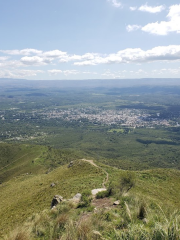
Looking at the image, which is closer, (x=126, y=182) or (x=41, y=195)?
(x=126, y=182)

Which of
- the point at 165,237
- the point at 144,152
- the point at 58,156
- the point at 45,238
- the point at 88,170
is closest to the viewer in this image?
the point at 165,237

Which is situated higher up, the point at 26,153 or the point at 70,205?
the point at 70,205

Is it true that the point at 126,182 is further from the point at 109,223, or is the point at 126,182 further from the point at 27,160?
the point at 27,160

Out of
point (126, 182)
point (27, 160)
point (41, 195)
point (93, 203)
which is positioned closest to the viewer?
point (93, 203)

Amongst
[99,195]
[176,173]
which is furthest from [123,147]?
[99,195]

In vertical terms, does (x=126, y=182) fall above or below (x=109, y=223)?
below

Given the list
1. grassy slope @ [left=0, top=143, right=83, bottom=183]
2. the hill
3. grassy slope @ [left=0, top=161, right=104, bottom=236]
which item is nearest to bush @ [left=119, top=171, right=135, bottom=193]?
the hill

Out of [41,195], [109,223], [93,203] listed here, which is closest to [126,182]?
[93,203]

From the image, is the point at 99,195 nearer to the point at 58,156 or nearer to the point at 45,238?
the point at 45,238

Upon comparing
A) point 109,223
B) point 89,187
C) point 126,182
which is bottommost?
point 89,187

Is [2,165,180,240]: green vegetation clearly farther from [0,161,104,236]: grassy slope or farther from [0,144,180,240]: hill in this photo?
[0,161,104,236]: grassy slope

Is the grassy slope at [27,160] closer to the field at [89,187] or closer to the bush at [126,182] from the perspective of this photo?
the field at [89,187]
